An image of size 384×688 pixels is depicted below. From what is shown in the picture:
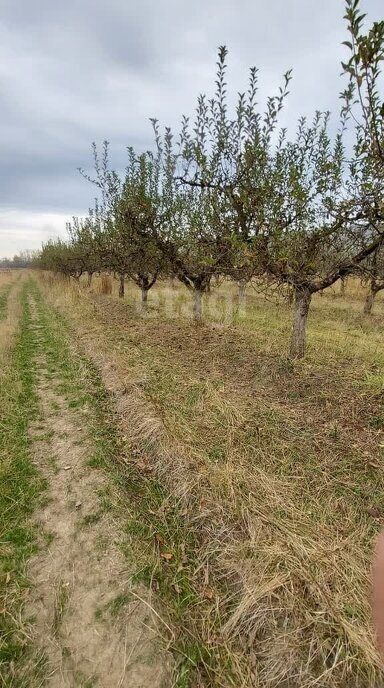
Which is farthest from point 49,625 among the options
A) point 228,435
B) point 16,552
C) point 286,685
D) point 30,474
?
point 228,435

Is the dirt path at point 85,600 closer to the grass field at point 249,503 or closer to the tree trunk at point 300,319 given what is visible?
the grass field at point 249,503

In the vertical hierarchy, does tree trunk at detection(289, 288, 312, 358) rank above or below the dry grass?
above

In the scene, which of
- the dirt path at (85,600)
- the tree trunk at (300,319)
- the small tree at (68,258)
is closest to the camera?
the dirt path at (85,600)

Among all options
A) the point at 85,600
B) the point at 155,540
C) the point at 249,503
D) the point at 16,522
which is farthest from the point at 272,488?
the point at 16,522

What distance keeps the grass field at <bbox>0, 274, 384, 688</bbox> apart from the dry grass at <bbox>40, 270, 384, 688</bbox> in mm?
15

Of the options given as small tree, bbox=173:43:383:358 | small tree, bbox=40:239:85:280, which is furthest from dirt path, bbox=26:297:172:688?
small tree, bbox=40:239:85:280

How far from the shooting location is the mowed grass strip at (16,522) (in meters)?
2.38

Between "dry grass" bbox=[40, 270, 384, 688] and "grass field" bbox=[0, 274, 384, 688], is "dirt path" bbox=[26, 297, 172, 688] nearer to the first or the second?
"grass field" bbox=[0, 274, 384, 688]

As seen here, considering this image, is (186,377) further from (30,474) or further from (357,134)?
(357,134)

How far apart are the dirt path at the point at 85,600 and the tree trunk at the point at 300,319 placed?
5.77 metres

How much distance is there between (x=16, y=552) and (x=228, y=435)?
282 centimetres

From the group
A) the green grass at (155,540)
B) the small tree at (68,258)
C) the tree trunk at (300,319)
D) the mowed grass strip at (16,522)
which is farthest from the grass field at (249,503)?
the small tree at (68,258)

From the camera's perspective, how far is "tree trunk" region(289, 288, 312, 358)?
783cm

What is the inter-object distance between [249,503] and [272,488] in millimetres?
401
